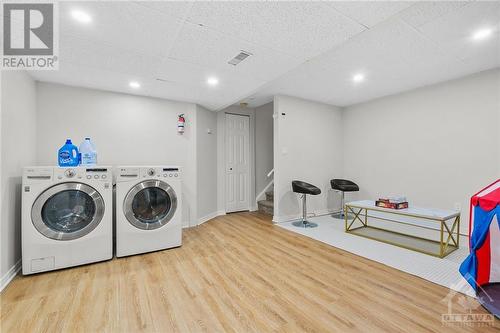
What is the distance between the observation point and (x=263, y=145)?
530cm

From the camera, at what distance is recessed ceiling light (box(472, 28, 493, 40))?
2.08 meters

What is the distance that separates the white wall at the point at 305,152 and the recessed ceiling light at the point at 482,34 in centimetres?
250

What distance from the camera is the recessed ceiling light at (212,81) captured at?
2816 millimetres

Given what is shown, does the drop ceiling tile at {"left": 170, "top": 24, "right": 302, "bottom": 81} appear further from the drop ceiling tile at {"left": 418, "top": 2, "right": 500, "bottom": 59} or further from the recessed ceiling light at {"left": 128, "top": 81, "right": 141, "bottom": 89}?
the drop ceiling tile at {"left": 418, "top": 2, "right": 500, "bottom": 59}

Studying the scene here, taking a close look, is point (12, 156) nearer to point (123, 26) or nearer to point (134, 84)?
point (134, 84)

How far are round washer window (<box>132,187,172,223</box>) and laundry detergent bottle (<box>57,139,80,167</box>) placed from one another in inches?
29.8

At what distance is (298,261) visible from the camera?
244 centimetres

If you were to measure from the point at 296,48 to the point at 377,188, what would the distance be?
3415mm

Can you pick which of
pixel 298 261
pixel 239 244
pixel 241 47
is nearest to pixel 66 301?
pixel 239 244

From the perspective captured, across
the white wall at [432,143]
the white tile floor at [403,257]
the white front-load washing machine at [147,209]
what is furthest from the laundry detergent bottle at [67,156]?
the white wall at [432,143]

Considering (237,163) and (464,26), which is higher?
(464,26)

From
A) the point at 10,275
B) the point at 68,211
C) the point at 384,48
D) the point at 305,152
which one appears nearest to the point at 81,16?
the point at 68,211

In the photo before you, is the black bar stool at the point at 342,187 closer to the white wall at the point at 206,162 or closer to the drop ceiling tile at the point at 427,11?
the white wall at the point at 206,162

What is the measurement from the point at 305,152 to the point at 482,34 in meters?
2.72
